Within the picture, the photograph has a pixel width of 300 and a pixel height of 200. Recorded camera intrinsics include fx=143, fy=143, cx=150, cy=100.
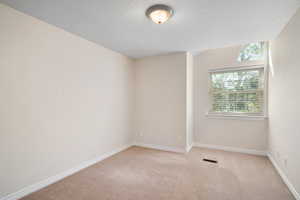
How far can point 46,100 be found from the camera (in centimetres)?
218

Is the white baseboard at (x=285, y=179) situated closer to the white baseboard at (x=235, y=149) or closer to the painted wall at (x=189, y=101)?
the white baseboard at (x=235, y=149)

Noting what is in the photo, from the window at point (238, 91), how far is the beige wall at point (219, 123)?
7.0 inches

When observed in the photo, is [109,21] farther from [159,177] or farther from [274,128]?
[274,128]

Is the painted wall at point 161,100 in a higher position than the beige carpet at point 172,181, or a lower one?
higher

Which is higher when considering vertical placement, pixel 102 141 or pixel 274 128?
pixel 274 128

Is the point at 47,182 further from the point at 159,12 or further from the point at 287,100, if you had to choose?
the point at 287,100

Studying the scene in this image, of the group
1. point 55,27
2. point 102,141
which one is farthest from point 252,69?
point 55,27

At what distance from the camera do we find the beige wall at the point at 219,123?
136 inches

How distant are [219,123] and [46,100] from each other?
12.6ft

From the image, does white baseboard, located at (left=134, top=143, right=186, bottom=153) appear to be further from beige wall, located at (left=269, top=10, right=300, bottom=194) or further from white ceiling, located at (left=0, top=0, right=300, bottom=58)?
white ceiling, located at (left=0, top=0, right=300, bottom=58)

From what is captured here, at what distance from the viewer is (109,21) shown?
2182mm

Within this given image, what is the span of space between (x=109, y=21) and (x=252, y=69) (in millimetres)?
3412

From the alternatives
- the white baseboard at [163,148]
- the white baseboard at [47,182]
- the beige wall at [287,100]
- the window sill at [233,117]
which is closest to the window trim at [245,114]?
the window sill at [233,117]

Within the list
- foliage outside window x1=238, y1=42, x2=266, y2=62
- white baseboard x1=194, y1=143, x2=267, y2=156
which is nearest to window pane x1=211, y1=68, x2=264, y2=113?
foliage outside window x1=238, y1=42, x2=266, y2=62
